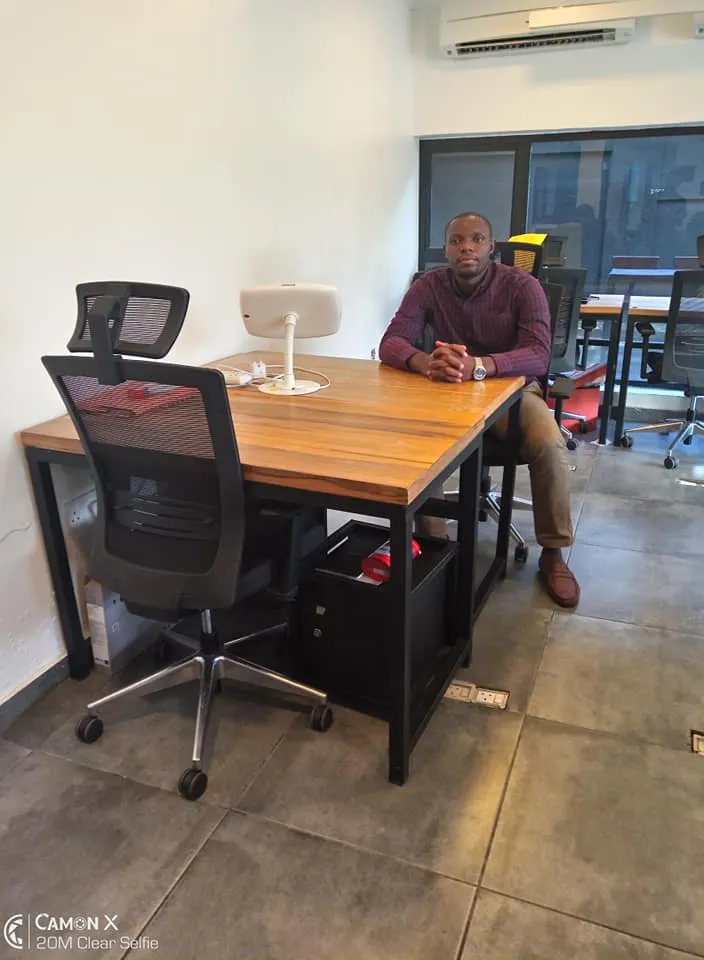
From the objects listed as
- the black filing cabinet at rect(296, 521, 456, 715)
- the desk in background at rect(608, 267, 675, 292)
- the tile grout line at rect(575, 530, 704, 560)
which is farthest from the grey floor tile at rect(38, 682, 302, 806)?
the desk in background at rect(608, 267, 675, 292)

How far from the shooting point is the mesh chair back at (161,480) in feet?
5.27

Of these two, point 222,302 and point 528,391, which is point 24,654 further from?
point 528,391

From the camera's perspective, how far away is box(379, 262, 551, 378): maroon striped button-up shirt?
A: 260 cm

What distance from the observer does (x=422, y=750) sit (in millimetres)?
1952

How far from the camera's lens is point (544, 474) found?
2.70 meters

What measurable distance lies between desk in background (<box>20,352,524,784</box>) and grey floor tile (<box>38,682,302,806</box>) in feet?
1.00

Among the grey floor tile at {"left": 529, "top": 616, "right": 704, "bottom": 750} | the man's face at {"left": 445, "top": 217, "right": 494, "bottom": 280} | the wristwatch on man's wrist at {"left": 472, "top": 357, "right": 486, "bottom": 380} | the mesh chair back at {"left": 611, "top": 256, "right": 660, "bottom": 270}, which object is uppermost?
the man's face at {"left": 445, "top": 217, "right": 494, "bottom": 280}

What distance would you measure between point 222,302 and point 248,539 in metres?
1.36

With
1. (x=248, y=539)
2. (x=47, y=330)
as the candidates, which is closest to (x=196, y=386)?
(x=248, y=539)

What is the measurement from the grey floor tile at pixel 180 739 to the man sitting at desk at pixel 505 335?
3.31ft

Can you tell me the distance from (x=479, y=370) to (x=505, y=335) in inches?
14.5

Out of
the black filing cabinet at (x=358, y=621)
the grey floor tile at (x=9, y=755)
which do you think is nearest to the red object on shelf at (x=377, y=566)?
the black filing cabinet at (x=358, y=621)

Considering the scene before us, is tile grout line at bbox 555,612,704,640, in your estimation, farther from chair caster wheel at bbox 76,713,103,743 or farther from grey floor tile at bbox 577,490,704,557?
chair caster wheel at bbox 76,713,103,743

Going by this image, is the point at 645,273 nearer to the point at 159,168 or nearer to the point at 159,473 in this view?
the point at 159,168
